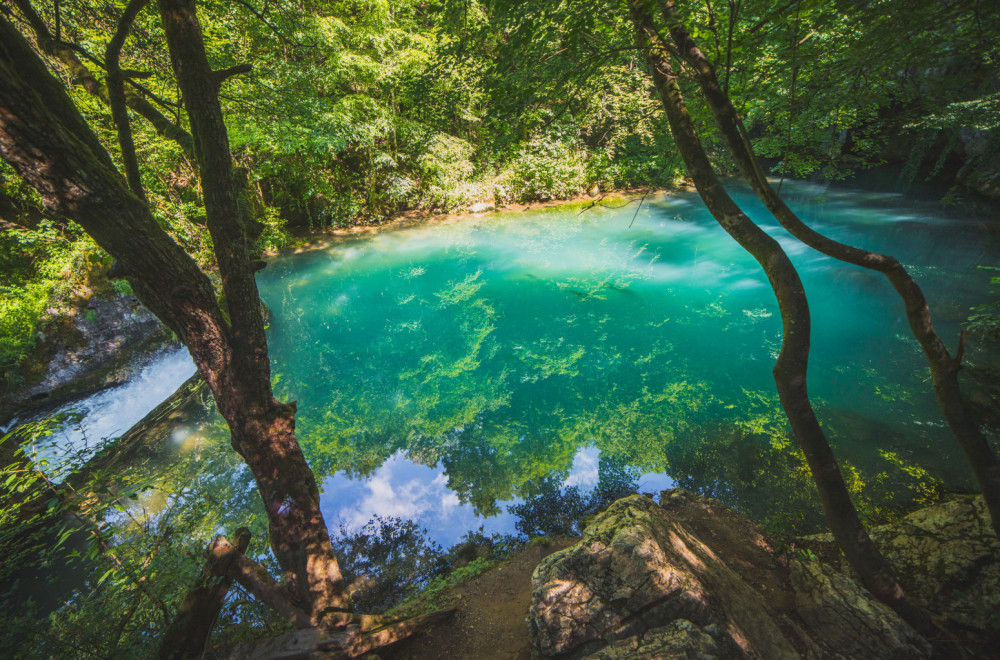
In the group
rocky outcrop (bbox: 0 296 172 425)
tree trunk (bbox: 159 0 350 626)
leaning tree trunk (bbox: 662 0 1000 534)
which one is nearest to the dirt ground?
tree trunk (bbox: 159 0 350 626)

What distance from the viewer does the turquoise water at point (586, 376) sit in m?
4.89

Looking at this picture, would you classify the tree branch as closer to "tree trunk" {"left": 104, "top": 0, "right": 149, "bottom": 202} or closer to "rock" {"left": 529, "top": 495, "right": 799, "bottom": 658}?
"tree trunk" {"left": 104, "top": 0, "right": 149, "bottom": 202}

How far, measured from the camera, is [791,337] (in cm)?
239

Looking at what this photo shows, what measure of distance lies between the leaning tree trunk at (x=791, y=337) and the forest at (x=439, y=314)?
0.8 inches

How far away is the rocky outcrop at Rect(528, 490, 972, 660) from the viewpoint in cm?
218

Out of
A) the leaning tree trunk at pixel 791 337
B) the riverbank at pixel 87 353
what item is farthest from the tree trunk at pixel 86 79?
the riverbank at pixel 87 353

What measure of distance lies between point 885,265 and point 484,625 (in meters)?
3.75

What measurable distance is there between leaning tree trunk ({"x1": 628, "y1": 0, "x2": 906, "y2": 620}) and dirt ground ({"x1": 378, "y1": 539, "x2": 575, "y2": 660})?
2290 mm

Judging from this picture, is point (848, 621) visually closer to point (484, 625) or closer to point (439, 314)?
point (484, 625)

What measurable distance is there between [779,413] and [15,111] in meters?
7.89

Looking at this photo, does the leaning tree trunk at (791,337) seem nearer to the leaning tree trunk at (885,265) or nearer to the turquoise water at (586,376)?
the leaning tree trunk at (885,265)

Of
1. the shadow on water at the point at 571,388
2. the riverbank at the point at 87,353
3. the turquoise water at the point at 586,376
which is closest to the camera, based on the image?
the shadow on water at the point at 571,388

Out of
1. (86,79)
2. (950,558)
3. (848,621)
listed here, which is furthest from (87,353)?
(950,558)

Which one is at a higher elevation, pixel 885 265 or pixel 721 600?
pixel 885 265
